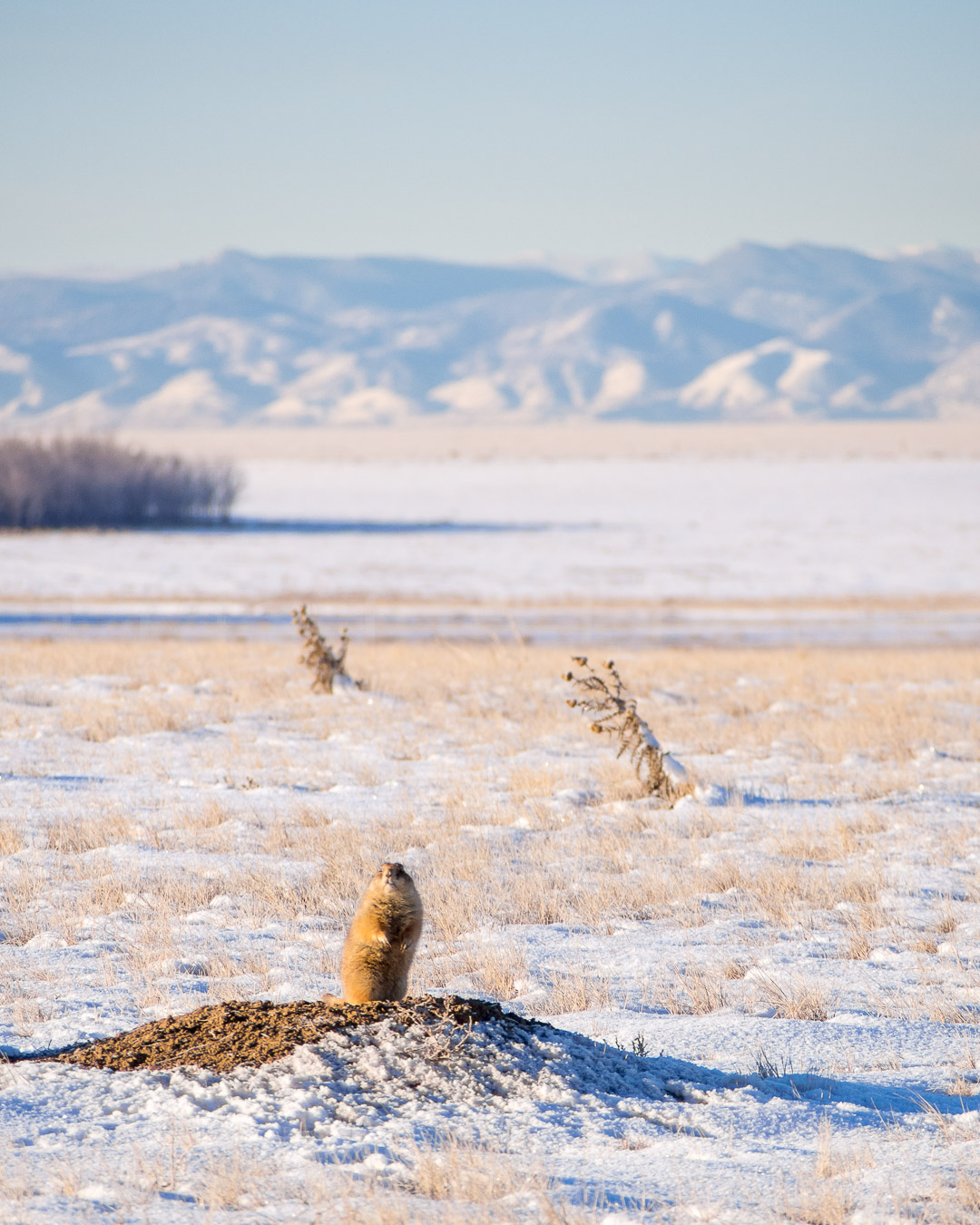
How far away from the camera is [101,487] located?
190 feet

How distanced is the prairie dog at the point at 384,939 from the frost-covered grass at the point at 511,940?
0.36m

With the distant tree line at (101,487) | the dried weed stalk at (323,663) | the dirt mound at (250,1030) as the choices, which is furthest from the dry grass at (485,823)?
the distant tree line at (101,487)

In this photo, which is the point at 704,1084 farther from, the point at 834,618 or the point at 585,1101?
the point at 834,618

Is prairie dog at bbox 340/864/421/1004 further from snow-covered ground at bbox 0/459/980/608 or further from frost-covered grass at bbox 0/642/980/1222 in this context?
snow-covered ground at bbox 0/459/980/608

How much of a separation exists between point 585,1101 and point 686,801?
4977 mm

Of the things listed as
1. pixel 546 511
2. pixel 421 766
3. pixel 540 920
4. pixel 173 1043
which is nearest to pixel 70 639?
pixel 421 766

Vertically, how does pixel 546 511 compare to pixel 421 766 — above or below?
above

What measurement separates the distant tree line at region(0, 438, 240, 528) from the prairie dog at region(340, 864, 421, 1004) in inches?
2109

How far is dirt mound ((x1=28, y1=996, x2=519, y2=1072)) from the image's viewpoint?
4.27 m

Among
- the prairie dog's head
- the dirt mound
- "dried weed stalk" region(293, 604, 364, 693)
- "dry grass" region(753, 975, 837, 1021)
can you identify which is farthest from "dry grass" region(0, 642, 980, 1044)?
the prairie dog's head

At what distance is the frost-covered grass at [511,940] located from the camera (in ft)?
12.1

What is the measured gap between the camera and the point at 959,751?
36.5 feet

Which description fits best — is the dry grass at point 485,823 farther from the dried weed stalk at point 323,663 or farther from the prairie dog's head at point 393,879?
the prairie dog's head at point 393,879

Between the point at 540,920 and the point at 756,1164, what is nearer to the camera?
the point at 756,1164
